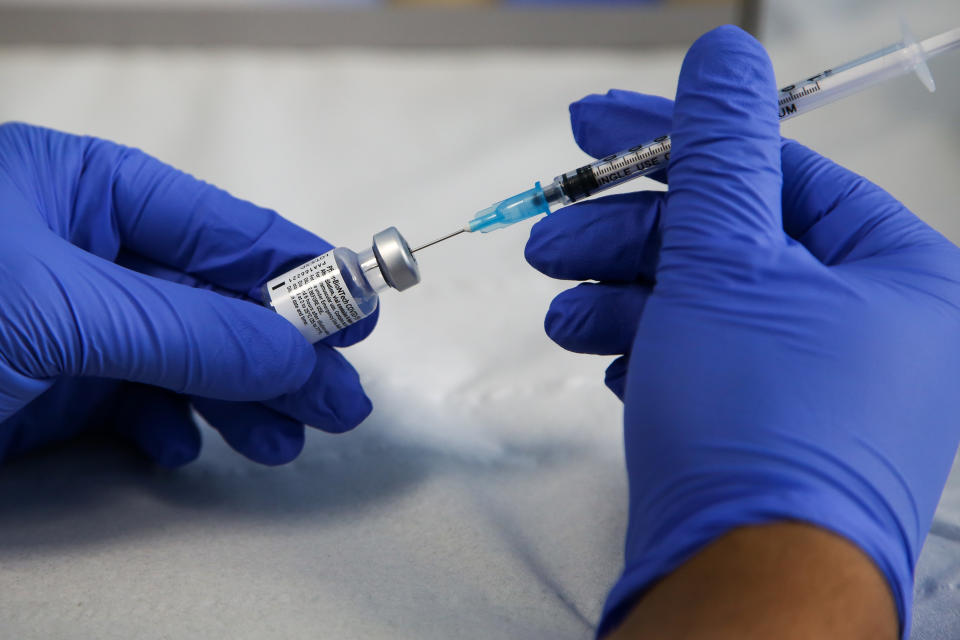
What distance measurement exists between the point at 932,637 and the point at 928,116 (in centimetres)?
98

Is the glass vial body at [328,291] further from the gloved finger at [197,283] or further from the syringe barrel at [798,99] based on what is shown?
the syringe barrel at [798,99]

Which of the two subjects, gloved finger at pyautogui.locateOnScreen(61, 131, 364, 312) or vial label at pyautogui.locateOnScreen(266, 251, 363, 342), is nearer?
vial label at pyautogui.locateOnScreen(266, 251, 363, 342)

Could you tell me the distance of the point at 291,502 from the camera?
96 centimetres

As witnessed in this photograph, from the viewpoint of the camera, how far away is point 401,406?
1.14 meters

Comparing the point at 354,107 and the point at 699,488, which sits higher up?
the point at 354,107

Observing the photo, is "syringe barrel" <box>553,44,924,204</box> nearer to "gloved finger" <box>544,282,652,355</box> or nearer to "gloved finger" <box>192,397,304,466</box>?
"gloved finger" <box>544,282,652,355</box>

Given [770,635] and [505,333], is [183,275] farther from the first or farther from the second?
[770,635]

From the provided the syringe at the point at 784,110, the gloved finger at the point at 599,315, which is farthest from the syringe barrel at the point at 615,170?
the gloved finger at the point at 599,315

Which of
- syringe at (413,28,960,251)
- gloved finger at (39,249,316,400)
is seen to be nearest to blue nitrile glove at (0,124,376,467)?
gloved finger at (39,249,316,400)

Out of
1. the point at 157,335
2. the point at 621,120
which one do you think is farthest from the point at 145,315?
the point at 621,120

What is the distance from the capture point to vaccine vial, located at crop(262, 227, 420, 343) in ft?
2.79

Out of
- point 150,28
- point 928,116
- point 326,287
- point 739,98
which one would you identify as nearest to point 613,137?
point 739,98

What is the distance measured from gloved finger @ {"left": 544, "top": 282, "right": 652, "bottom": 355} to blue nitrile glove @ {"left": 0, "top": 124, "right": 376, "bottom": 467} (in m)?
0.27

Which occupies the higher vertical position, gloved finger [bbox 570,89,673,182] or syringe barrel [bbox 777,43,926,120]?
syringe barrel [bbox 777,43,926,120]
